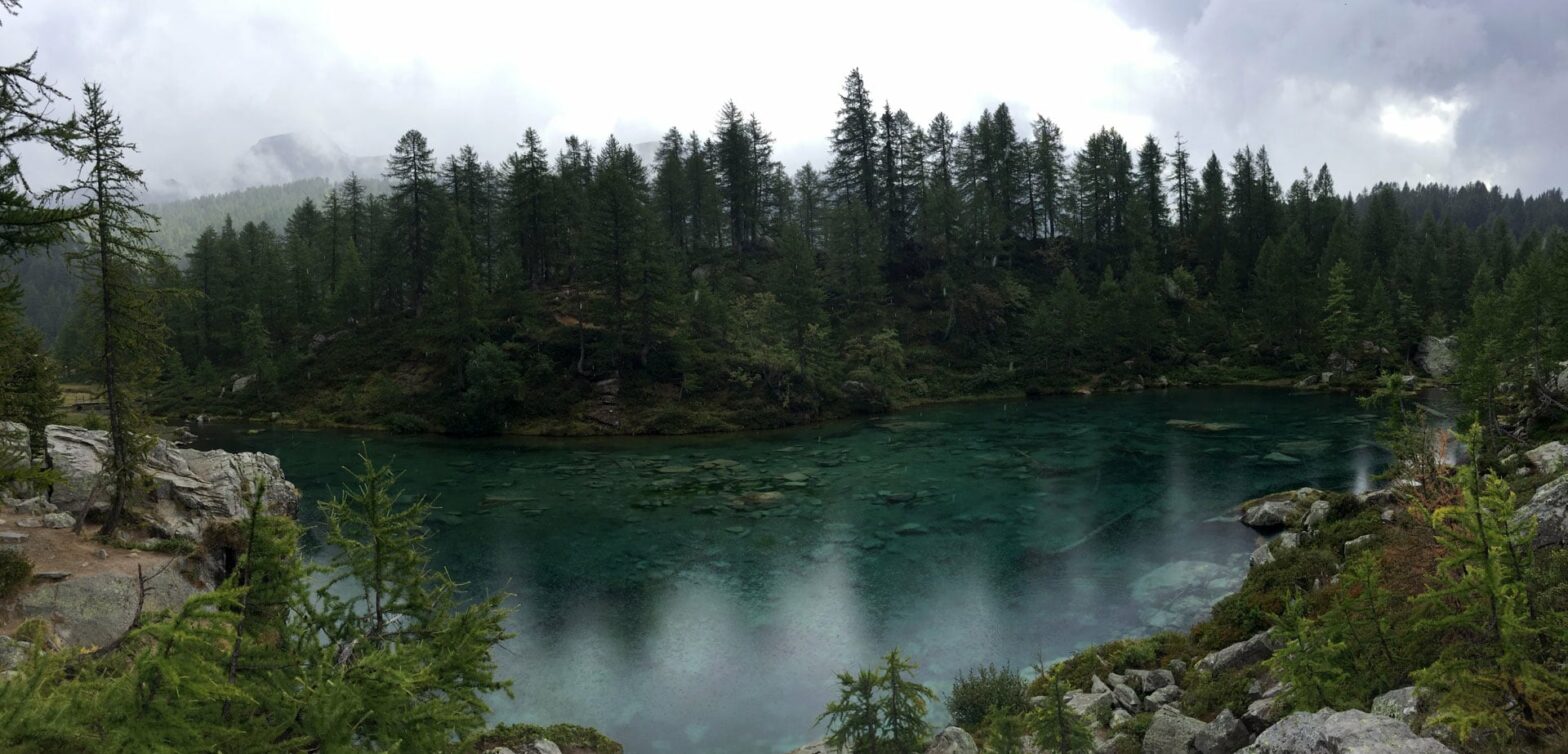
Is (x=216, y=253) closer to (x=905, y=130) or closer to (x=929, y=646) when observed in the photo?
(x=905, y=130)

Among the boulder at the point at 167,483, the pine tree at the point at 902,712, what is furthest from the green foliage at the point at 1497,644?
the boulder at the point at 167,483

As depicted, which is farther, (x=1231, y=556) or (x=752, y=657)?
(x=1231, y=556)

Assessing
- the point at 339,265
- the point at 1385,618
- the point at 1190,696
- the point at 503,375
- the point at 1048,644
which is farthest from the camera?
the point at 339,265

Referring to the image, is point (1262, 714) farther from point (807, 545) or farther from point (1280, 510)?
point (1280, 510)

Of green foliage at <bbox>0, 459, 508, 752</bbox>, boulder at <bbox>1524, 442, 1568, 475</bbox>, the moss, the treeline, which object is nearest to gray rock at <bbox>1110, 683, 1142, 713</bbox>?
the moss

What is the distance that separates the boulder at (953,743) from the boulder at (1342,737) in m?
5.77

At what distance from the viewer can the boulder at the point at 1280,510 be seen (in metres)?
27.3

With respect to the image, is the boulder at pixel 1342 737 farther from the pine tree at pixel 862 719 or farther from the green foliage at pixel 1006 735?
the pine tree at pixel 862 719

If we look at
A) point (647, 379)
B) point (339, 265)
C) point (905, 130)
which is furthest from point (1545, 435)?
point (339, 265)

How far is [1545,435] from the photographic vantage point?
85.8ft

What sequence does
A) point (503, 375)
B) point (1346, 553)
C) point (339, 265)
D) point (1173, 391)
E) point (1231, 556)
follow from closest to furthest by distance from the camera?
point (1346, 553) → point (1231, 556) → point (503, 375) → point (1173, 391) → point (339, 265)

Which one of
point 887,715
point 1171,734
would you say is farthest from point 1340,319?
point 887,715

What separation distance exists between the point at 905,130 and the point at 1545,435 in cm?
7991

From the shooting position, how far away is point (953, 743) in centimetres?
1312
